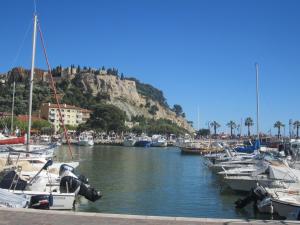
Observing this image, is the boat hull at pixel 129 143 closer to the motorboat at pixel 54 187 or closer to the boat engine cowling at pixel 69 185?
the motorboat at pixel 54 187

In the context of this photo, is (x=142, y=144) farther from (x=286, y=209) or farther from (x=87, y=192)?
(x=286, y=209)

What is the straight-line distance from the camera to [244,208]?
2619cm

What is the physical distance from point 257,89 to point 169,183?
78.2 ft

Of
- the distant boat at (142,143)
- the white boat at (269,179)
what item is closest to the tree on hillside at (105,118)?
the distant boat at (142,143)

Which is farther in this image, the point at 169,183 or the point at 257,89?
the point at 257,89

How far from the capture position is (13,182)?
74.9 ft

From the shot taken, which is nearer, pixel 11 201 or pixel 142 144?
pixel 11 201

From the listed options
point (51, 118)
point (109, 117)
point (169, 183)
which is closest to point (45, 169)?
point (169, 183)

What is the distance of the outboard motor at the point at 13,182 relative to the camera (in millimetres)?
22806

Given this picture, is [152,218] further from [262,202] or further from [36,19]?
[36,19]

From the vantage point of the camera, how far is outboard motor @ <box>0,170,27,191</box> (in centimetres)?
2281

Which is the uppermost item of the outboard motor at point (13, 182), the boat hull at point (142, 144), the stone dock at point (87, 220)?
the boat hull at point (142, 144)

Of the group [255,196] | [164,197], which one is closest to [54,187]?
[164,197]

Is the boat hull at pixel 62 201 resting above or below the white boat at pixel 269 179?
below
